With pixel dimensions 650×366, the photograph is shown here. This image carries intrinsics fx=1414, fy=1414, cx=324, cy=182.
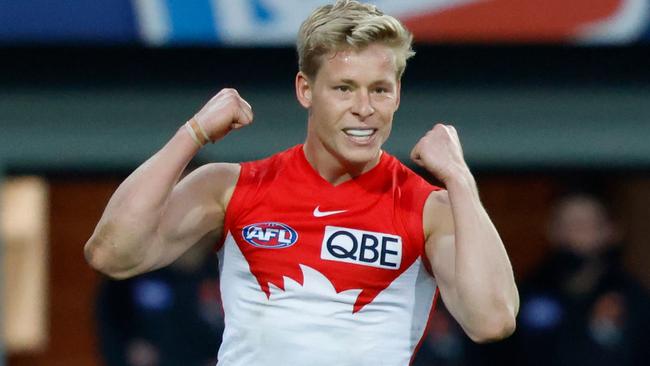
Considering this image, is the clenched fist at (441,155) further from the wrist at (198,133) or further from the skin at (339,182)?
the wrist at (198,133)

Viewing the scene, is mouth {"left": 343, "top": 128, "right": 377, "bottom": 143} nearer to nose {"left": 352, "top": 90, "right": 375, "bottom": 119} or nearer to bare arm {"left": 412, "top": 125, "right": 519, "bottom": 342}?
nose {"left": 352, "top": 90, "right": 375, "bottom": 119}

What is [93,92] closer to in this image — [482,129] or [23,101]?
[23,101]

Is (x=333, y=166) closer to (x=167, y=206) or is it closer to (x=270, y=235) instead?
(x=270, y=235)

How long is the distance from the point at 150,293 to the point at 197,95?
Result: 931mm

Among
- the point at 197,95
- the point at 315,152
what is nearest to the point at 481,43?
the point at 197,95

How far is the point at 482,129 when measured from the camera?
5.80 m

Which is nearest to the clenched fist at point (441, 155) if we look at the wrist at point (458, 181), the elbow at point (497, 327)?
the wrist at point (458, 181)

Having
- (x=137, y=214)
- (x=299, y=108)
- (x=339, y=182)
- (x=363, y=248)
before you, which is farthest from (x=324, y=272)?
(x=299, y=108)

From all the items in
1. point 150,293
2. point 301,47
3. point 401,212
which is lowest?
point 150,293

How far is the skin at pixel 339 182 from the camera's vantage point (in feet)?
10.8

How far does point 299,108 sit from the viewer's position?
18.9 ft

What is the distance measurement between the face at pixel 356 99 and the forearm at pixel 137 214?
13.9 inches

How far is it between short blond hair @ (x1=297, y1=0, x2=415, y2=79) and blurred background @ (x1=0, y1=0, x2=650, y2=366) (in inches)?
79.7

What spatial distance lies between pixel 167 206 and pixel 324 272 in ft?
1.37
